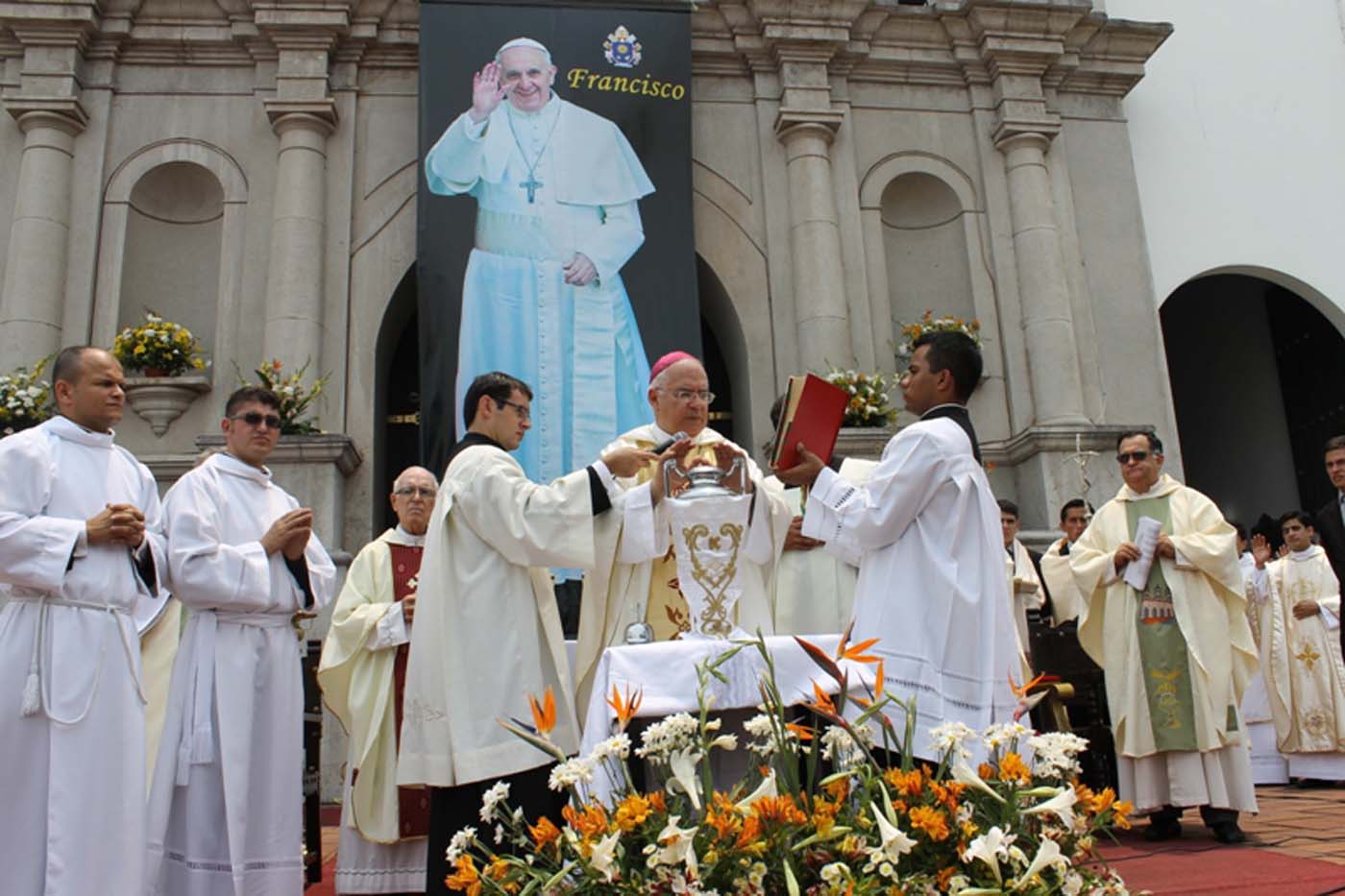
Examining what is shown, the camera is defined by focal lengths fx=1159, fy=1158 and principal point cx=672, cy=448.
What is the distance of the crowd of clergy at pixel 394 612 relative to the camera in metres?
3.34

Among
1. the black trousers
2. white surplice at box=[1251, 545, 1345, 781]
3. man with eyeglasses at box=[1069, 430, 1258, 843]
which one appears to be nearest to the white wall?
white surplice at box=[1251, 545, 1345, 781]

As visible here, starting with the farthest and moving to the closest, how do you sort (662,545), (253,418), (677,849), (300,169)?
(300,169), (253,418), (662,545), (677,849)

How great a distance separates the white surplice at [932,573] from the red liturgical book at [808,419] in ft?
0.41

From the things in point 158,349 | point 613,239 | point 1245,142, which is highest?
point 1245,142

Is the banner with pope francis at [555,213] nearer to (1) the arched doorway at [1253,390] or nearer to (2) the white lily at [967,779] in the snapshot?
(2) the white lily at [967,779]

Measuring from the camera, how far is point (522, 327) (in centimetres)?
852

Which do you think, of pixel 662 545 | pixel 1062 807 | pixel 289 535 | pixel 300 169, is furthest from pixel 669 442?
pixel 300 169

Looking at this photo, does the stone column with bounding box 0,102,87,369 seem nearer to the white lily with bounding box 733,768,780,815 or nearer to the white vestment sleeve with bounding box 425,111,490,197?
the white vestment sleeve with bounding box 425,111,490,197

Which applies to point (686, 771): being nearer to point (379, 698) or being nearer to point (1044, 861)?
point (1044, 861)

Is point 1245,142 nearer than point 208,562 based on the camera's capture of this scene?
No

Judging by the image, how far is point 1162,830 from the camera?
5457 millimetres

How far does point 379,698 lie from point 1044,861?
3.60 m

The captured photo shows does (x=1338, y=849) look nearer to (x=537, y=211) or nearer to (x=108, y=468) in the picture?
(x=108, y=468)

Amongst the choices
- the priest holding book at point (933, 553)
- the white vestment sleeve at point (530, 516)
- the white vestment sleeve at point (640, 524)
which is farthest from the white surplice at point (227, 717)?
the priest holding book at point (933, 553)
